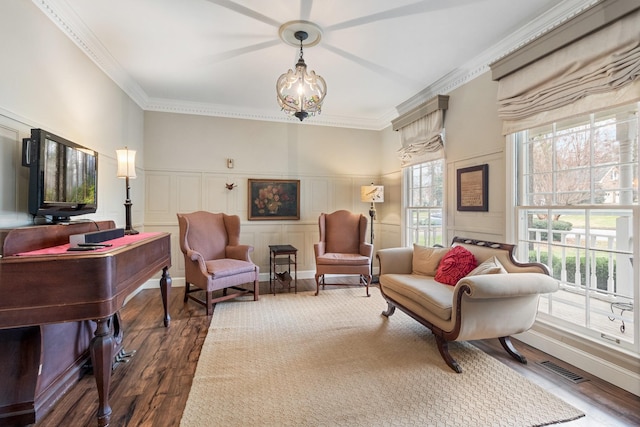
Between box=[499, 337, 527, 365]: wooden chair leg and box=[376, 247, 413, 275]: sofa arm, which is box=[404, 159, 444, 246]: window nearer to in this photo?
box=[376, 247, 413, 275]: sofa arm

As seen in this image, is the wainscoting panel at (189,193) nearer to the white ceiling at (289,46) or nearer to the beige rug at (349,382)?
the white ceiling at (289,46)

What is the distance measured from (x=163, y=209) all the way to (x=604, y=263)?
5067 mm

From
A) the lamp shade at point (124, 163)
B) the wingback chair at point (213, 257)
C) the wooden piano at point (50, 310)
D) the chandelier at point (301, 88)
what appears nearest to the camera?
the wooden piano at point (50, 310)

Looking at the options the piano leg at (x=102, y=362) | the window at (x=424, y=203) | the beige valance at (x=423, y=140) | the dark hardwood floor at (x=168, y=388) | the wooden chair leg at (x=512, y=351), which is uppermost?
the beige valance at (x=423, y=140)

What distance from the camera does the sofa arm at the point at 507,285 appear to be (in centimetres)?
194

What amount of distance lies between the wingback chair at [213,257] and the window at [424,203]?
94.9 inches

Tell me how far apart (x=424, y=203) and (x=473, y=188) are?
3.49 feet

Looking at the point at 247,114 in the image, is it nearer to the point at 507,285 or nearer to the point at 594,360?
the point at 507,285

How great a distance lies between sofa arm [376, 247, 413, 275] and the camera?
3.14 m

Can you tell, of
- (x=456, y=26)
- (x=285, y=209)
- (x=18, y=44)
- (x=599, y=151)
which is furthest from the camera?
(x=285, y=209)

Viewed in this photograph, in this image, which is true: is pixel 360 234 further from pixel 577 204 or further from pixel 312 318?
pixel 577 204

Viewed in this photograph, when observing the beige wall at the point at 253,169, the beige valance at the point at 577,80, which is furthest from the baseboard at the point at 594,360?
the beige wall at the point at 253,169

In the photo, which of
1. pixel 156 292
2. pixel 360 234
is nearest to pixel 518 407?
pixel 360 234

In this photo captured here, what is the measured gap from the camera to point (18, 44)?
1.89 metres
